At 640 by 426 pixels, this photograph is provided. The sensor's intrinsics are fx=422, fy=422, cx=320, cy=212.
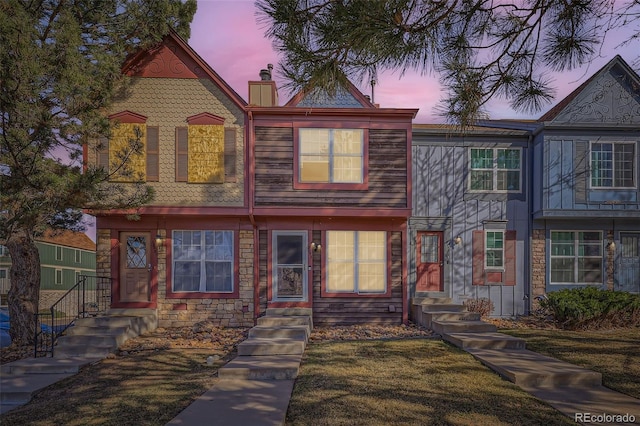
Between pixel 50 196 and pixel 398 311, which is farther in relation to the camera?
pixel 398 311

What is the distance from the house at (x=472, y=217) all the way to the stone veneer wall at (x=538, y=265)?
199 millimetres

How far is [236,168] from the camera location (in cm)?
1088

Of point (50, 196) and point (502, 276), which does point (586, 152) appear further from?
point (50, 196)

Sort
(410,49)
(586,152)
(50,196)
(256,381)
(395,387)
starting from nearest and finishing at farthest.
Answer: (410,49) → (395,387) → (256,381) → (50,196) → (586,152)

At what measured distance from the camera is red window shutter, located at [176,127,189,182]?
10.8 meters

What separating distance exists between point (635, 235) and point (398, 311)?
8.05 m

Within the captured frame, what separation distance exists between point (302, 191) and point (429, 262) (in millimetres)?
4714

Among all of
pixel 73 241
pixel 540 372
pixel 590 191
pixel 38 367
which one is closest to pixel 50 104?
pixel 38 367

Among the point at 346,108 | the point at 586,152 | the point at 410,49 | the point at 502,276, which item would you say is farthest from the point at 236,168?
the point at 586,152

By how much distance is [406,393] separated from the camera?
17.4 ft

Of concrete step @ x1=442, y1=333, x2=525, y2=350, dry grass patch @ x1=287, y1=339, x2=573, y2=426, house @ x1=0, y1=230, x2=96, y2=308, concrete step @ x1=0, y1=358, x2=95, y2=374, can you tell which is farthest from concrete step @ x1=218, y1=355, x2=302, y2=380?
house @ x1=0, y1=230, x2=96, y2=308

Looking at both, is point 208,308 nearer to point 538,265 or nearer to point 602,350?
point 602,350

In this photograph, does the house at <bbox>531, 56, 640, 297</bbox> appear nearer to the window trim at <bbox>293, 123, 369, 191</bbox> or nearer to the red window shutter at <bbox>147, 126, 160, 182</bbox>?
the window trim at <bbox>293, 123, 369, 191</bbox>

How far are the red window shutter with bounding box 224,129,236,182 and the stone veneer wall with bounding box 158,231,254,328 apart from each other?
2.29m
